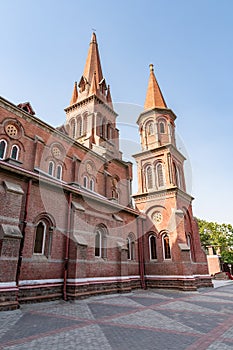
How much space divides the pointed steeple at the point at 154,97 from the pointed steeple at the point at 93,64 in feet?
36.3

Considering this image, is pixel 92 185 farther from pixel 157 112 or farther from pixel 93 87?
pixel 93 87

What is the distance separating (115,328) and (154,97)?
23.0 meters

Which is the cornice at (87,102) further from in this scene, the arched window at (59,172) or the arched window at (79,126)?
the arched window at (59,172)

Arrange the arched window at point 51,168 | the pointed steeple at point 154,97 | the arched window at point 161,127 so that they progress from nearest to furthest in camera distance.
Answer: the arched window at point 51,168, the arched window at point 161,127, the pointed steeple at point 154,97

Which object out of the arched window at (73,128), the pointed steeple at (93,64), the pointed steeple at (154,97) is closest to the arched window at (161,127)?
the pointed steeple at (154,97)

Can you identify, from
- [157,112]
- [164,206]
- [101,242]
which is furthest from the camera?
[157,112]

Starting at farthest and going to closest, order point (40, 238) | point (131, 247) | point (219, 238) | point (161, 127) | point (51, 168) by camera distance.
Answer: point (219, 238)
point (161, 127)
point (131, 247)
point (51, 168)
point (40, 238)

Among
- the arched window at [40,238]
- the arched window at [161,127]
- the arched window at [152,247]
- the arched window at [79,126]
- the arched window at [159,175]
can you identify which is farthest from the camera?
the arched window at [79,126]

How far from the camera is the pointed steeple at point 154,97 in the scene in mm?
25206

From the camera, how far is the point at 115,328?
285 inches

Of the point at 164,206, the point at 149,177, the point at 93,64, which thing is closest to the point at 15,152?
the point at 149,177

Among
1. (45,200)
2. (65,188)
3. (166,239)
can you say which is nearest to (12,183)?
(45,200)

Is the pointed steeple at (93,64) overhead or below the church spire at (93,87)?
overhead

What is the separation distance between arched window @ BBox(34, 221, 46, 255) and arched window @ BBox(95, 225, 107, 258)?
427 cm
